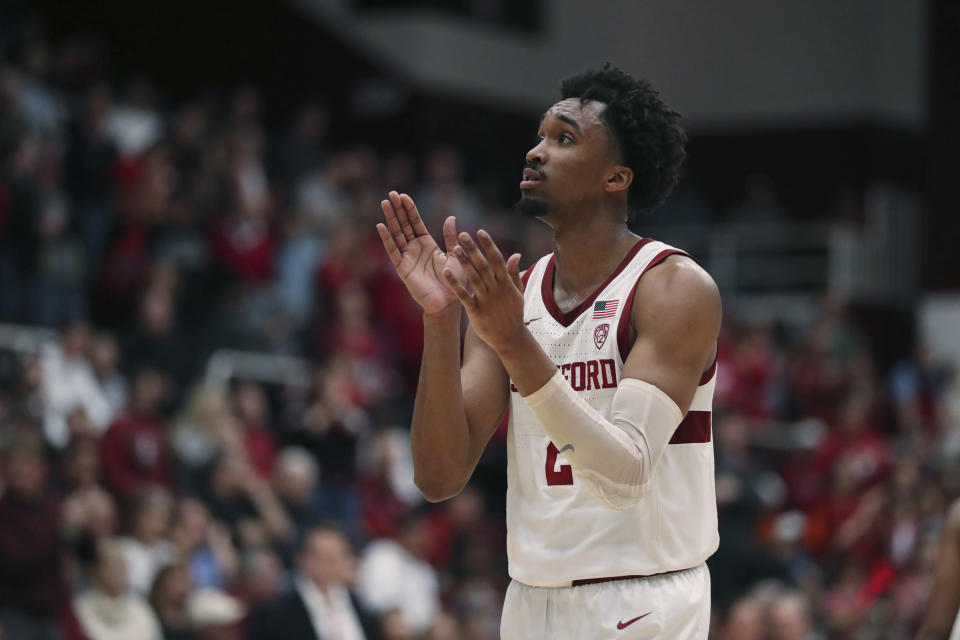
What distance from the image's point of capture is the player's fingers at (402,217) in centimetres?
430

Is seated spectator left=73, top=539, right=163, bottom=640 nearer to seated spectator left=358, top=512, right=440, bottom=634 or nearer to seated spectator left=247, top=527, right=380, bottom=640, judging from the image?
seated spectator left=247, top=527, right=380, bottom=640

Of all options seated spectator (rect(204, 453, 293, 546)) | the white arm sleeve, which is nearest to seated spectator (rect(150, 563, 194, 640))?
seated spectator (rect(204, 453, 293, 546))

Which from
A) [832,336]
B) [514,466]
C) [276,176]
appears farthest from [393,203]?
[832,336]

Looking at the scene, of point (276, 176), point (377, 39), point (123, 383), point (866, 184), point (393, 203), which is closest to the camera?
point (393, 203)

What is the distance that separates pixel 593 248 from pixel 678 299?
0.36m

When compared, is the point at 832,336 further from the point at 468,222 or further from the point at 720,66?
the point at 720,66

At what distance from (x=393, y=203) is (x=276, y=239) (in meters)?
8.71

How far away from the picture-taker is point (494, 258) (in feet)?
12.3

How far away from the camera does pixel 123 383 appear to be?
10.6 metres

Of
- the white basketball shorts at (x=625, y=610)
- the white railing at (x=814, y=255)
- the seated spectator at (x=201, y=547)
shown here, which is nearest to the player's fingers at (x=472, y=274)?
the white basketball shorts at (x=625, y=610)

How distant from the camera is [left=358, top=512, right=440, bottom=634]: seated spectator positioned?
1035cm

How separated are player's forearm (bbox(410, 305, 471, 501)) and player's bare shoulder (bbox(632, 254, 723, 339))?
0.52 m

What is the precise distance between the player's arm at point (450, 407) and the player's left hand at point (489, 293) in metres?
0.43

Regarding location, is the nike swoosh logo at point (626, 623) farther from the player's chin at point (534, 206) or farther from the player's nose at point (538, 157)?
the player's nose at point (538, 157)
